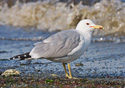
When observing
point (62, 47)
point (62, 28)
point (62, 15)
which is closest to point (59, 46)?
point (62, 47)

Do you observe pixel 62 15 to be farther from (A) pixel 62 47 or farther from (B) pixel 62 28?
(A) pixel 62 47

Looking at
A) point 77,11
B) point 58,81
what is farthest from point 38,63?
point 77,11

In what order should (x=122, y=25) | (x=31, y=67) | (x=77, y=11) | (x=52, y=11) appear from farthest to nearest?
(x=52, y=11) < (x=77, y=11) < (x=122, y=25) < (x=31, y=67)

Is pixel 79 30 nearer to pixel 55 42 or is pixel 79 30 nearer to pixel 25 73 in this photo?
pixel 55 42

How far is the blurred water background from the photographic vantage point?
21.7 ft

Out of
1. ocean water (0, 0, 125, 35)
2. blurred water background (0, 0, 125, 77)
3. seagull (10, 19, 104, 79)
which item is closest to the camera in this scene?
seagull (10, 19, 104, 79)

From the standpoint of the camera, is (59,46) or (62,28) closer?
(59,46)

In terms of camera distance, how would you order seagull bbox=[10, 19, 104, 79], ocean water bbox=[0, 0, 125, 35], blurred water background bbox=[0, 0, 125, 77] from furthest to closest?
ocean water bbox=[0, 0, 125, 35]
blurred water background bbox=[0, 0, 125, 77]
seagull bbox=[10, 19, 104, 79]

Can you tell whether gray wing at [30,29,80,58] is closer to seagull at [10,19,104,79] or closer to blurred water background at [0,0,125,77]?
seagull at [10,19,104,79]

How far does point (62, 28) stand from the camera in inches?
512

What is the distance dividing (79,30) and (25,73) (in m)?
1.28

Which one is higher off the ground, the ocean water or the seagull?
the ocean water

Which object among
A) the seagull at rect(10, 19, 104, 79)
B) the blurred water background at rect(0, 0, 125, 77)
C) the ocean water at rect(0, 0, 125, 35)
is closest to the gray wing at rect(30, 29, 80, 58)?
the seagull at rect(10, 19, 104, 79)

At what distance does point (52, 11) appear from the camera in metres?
14.7
